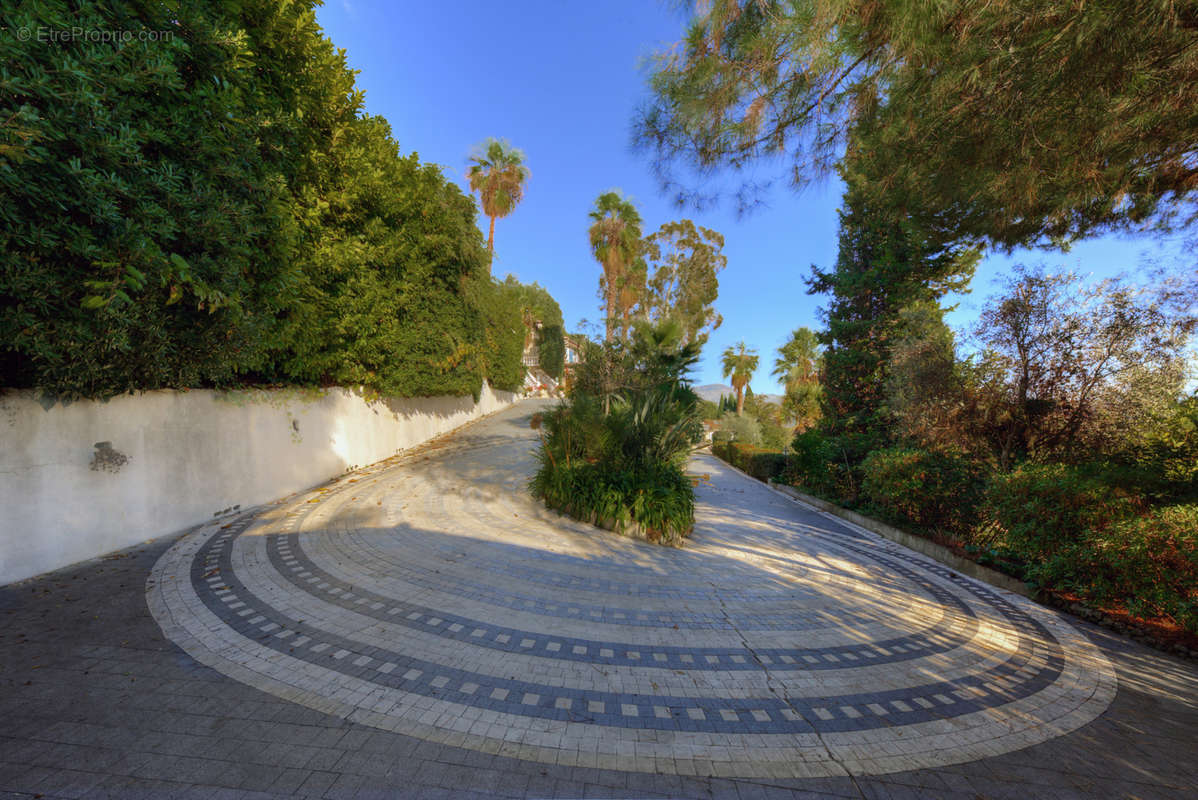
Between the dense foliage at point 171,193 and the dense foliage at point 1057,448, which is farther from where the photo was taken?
the dense foliage at point 1057,448

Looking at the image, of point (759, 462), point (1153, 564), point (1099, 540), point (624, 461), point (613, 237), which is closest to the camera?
point (1153, 564)

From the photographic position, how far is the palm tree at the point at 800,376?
76.2 ft

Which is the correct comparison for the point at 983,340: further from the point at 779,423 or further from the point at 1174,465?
the point at 779,423

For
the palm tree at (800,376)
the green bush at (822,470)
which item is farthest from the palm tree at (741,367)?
the green bush at (822,470)

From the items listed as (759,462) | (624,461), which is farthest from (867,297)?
(624,461)

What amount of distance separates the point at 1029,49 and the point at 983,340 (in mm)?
4790

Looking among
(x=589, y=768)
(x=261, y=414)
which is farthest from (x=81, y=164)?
(x=589, y=768)

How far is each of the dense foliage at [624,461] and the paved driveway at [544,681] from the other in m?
1.14

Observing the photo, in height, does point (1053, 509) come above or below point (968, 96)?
below

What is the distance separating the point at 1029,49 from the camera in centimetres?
369

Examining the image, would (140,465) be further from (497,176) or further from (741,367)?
(741,367)

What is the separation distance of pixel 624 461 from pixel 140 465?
672 cm

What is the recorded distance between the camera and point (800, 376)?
1063 inches

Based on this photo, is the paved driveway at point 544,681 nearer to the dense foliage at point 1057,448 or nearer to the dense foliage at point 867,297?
the dense foliage at point 1057,448
